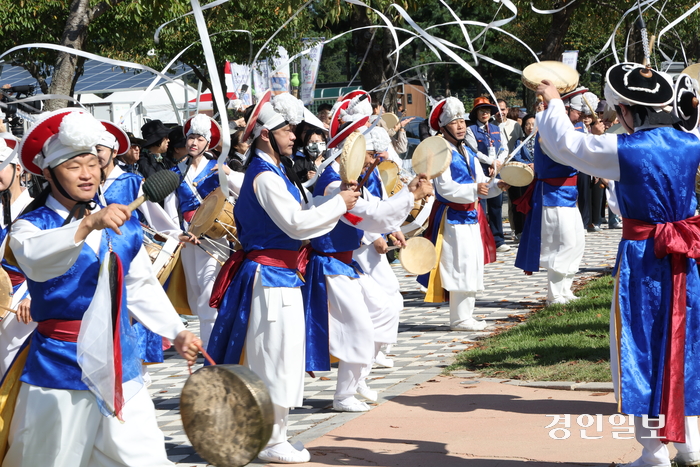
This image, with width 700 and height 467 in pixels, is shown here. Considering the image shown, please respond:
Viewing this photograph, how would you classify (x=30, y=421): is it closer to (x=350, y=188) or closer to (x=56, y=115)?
(x=56, y=115)

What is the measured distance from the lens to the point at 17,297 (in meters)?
4.56

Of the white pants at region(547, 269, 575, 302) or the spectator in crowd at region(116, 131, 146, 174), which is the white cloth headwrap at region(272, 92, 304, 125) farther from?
the white pants at region(547, 269, 575, 302)

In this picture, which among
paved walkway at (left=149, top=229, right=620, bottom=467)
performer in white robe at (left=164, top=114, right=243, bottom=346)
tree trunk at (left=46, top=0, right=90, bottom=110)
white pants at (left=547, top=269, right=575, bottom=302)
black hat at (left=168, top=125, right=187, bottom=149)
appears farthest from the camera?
tree trunk at (left=46, top=0, right=90, bottom=110)

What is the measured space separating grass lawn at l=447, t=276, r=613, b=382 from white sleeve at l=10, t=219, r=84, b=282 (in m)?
3.79

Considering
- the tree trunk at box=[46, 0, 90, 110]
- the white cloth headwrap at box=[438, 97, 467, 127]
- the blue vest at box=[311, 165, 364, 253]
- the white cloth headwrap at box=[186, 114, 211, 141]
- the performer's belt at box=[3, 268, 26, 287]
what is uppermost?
the tree trunk at box=[46, 0, 90, 110]

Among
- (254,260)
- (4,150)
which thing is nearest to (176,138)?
(4,150)

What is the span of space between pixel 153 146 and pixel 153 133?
0.19m

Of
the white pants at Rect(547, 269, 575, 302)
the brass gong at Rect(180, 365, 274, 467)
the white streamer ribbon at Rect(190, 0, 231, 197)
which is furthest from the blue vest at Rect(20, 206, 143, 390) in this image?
the white pants at Rect(547, 269, 575, 302)

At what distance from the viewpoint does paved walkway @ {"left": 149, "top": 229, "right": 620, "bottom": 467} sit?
16.4 feet

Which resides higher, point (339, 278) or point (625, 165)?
point (625, 165)

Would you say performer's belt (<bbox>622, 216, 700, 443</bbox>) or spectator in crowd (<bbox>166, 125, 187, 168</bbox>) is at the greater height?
spectator in crowd (<bbox>166, 125, 187, 168</bbox>)

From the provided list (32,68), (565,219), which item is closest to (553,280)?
(565,219)

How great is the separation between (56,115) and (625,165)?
2.41 metres

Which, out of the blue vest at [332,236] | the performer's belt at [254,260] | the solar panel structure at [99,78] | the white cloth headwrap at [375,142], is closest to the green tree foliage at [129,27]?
the white cloth headwrap at [375,142]
